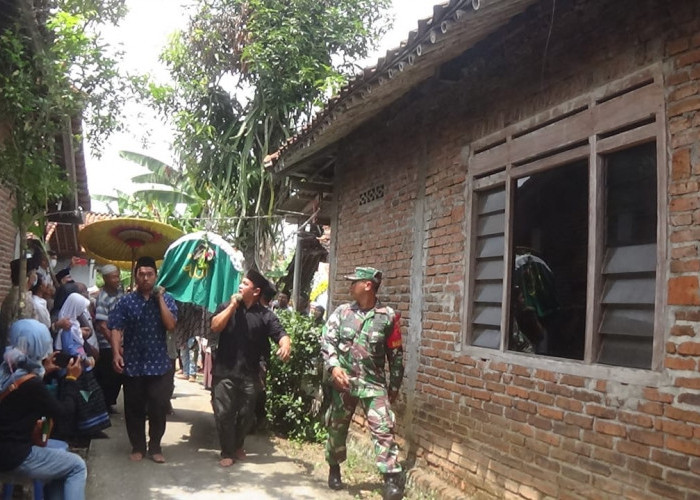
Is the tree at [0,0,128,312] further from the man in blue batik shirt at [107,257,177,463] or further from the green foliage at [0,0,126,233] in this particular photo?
the man in blue batik shirt at [107,257,177,463]

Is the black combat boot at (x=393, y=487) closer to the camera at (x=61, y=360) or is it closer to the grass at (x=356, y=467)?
the grass at (x=356, y=467)

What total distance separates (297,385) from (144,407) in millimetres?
1879

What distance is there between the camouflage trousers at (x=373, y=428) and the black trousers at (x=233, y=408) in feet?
3.49

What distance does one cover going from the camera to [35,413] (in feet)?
11.7

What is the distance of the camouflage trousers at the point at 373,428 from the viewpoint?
4.85m

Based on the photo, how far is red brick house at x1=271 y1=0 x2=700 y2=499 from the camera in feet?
10.5

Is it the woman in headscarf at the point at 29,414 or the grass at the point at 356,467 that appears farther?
the grass at the point at 356,467

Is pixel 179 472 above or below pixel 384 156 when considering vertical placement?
below

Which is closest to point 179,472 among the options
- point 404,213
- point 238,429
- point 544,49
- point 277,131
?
point 238,429

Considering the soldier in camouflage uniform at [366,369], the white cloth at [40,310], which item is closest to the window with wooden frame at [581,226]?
the soldier in camouflage uniform at [366,369]

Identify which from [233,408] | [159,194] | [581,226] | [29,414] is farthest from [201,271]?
[159,194]

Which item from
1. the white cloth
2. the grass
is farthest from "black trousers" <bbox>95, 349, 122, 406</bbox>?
the grass

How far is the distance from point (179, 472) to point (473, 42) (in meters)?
4.45

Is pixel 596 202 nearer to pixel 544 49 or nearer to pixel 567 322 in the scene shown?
pixel 544 49
